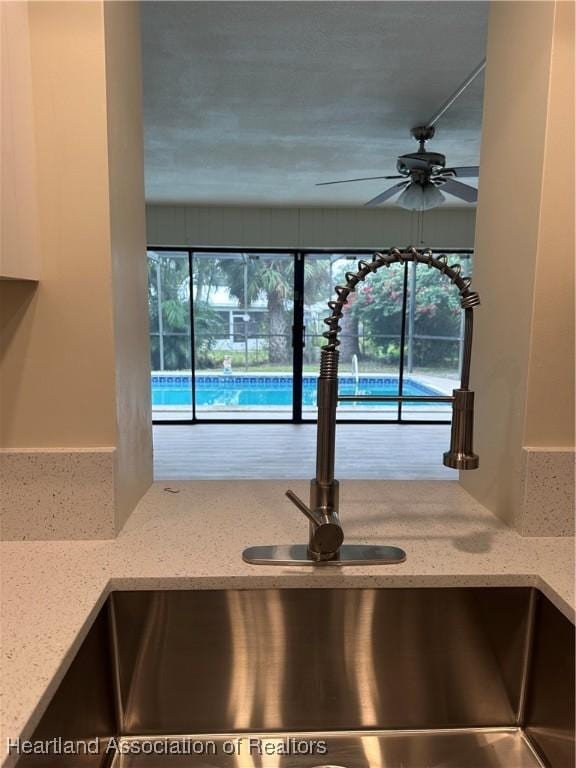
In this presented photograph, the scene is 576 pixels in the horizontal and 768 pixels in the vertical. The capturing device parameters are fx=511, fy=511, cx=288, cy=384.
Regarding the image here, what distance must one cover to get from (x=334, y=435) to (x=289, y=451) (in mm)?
4385

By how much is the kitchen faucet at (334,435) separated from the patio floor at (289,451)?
10.6 feet

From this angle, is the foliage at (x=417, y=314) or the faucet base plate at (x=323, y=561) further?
the foliage at (x=417, y=314)

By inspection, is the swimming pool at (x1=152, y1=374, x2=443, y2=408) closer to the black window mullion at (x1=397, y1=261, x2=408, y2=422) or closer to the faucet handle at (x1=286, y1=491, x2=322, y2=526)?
the black window mullion at (x1=397, y1=261, x2=408, y2=422)

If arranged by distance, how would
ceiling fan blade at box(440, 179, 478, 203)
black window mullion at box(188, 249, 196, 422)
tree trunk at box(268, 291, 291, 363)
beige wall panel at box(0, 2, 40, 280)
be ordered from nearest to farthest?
beige wall panel at box(0, 2, 40, 280)
ceiling fan blade at box(440, 179, 478, 203)
black window mullion at box(188, 249, 196, 422)
tree trunk at box(268, 291, 291, 363)

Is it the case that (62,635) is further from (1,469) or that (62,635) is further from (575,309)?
(575,309)

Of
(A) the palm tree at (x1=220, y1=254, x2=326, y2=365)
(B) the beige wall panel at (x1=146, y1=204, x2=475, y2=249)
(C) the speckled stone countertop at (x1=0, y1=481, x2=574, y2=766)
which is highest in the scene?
(B) the beige wall panel at (x1=146, y1=204, x2=475, y2=249)

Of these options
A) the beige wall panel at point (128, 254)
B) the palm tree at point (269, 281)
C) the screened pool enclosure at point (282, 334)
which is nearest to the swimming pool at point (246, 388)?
the screened pool enclosure at point (282, 334)

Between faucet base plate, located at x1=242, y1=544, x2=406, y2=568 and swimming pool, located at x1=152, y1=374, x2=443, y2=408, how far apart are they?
575cm

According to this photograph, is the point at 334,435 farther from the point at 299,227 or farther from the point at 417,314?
the point at 417,314

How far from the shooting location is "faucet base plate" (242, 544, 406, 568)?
0.90 metres

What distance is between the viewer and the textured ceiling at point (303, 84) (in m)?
2.04

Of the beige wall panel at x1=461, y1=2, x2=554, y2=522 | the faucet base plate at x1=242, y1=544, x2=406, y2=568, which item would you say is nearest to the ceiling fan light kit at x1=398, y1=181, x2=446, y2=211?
the beige wall panel at x1=461, y1=2, x2=554, y2=522

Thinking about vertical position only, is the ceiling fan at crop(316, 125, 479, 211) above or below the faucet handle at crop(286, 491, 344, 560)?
above

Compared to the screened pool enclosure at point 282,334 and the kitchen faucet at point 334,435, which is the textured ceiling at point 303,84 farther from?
the screened pool enclosure at point 282,334
